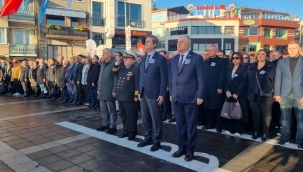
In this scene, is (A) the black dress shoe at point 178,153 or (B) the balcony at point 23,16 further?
(B) the balcony at point 23,16

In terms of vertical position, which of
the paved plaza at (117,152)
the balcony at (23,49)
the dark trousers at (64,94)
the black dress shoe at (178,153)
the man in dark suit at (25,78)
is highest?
the balcony at (23,49)

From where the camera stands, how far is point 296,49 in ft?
15.9

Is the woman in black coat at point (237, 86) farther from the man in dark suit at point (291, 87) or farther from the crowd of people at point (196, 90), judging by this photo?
the man in dark suit at point (291, 87)

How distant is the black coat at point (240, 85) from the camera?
556 centimetres

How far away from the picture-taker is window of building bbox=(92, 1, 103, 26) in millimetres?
29889

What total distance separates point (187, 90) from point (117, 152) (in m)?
1.75

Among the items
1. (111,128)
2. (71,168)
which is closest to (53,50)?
(111,128)

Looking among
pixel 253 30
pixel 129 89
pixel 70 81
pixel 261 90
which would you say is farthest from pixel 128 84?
pixel 253 30

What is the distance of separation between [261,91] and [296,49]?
3.48 feet

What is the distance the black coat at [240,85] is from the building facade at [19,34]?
80.2 feet

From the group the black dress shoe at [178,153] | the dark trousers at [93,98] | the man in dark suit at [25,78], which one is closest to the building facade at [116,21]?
the man in dark suit at [25,78]

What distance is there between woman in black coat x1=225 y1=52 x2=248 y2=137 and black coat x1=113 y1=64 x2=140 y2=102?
84.4 inches

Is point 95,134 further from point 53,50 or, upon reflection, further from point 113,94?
point 53,50

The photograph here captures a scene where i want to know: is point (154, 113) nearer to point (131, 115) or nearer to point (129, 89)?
point (131, 115)
